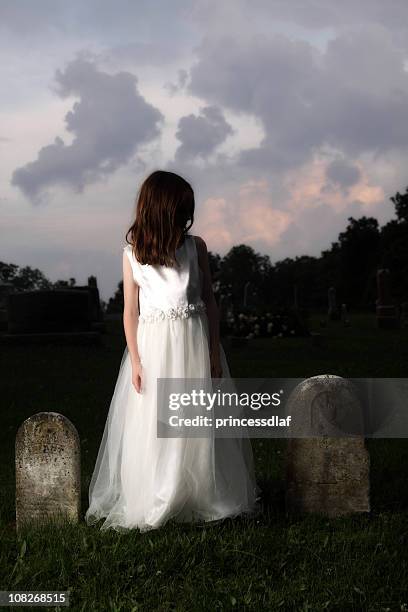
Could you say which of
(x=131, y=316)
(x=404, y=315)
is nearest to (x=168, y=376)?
(x=131, y=316)

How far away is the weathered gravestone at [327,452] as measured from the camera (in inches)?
217

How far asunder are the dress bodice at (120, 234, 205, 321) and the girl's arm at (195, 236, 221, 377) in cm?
6

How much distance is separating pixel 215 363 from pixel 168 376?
355mm

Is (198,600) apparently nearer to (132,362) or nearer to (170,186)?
(132,362)

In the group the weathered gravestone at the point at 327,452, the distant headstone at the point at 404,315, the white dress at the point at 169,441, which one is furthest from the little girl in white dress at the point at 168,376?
the distant headstone at the point at 404,315

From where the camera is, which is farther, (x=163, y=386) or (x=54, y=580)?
(x=163, y=386)

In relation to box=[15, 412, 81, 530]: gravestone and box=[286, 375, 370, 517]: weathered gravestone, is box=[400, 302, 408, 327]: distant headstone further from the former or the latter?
box=[15, 412, 81, 530]: gravestone

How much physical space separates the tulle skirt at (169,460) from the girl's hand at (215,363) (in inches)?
2.0

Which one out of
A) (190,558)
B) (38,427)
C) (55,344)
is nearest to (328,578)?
(190,558)

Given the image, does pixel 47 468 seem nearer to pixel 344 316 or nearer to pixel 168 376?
pixel 168 376

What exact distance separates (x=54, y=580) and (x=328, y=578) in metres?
1.61

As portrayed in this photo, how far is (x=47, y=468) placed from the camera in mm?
5223

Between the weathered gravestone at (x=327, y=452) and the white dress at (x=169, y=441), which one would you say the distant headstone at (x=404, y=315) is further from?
the white dress at (x=169, y=441)

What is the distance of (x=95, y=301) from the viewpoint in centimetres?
2758
